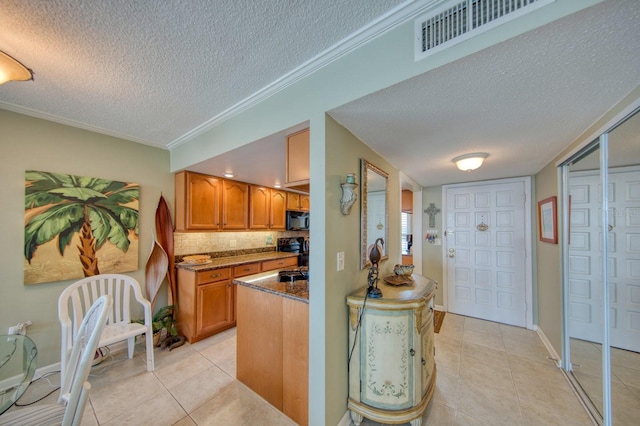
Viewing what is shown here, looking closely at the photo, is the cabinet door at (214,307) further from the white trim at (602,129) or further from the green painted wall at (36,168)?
the white trim at (602,129)

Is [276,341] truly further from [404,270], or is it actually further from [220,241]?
[220,241]

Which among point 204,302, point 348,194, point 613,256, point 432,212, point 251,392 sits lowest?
point 251,392

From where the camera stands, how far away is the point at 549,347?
2541 millimetres

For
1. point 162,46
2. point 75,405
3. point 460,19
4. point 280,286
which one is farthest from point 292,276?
point 460,19

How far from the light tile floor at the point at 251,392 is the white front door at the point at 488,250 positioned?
0.75 meters

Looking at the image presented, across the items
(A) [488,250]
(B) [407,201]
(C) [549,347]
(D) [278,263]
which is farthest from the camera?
(B) [407,201]

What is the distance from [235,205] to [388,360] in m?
2.88

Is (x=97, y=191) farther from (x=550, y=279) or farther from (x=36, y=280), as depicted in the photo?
(x=550, y=279)

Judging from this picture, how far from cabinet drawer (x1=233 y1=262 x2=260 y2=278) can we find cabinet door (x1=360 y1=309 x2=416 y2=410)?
7.27 ft

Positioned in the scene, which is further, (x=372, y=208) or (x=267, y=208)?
(x=267, y=208)

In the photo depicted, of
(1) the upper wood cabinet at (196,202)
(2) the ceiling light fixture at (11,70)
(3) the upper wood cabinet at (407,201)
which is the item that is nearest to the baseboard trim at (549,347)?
(3) the upper wood cabinet at (407,201)

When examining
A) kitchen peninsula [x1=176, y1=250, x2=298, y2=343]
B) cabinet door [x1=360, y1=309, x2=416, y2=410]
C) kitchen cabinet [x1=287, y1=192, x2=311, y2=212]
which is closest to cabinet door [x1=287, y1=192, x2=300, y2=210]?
kitchen cabinet [x1=287, y1=192, x2=311, y2=212]

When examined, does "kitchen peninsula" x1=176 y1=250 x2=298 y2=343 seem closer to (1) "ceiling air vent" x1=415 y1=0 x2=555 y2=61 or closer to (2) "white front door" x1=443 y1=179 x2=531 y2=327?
(1) "ceiling air vent" x1=415 y1=0 x2=555 y2=61

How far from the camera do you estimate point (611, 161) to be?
59.6 inches
